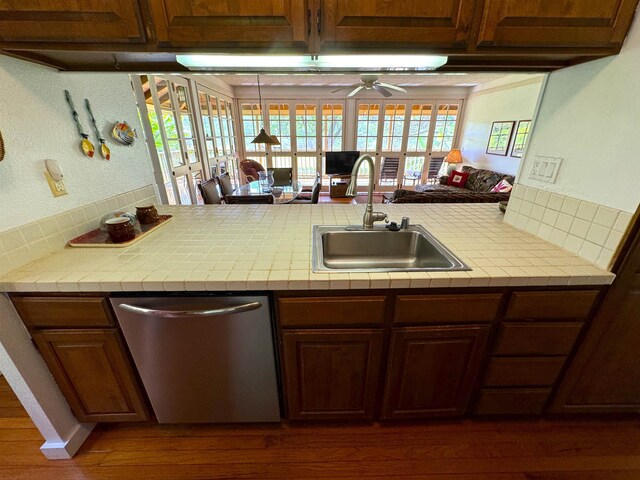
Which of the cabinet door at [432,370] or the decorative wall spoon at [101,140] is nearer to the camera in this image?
the cabinet door at [432,370]

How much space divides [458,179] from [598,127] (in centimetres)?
480

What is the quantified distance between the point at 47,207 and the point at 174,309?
0.78 metres

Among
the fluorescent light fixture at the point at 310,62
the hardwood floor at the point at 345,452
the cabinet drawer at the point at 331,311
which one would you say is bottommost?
the hardwood floor at the point at 345,452

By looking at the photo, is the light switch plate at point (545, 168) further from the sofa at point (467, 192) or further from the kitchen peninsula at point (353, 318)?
the sofa at point (467, 192)

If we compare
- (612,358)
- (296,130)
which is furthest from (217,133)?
(612,358)

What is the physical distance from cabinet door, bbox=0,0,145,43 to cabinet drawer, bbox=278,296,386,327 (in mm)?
1128

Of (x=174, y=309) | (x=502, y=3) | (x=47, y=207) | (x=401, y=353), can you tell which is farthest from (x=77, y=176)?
(x=502, y=3)

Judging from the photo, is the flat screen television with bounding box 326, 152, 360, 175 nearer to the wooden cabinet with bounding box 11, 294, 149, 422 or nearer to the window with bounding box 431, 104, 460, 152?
the window with bounding box 431, 104, 460, 152

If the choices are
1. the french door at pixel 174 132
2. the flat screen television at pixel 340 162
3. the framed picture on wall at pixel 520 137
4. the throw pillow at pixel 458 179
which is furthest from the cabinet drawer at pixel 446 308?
the flat screen television at pixel 340 162

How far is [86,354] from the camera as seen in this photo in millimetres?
1100

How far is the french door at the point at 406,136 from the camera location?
6074 mm

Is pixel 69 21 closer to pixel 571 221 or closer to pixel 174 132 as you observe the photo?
pixel 571 221

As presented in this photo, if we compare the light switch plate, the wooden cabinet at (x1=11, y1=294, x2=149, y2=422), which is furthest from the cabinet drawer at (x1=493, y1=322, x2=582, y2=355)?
the wooden cabinet at (x1=11, y1=294, x2=149, y2=422)

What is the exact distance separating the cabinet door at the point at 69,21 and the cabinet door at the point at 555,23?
1.26 m
